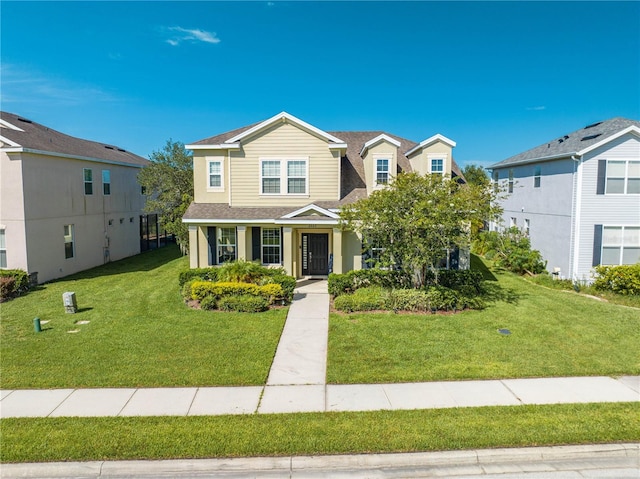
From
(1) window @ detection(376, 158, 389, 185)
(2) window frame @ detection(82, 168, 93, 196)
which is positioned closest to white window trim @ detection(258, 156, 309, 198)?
(1) window @ detection(376, 158, 389, 185)

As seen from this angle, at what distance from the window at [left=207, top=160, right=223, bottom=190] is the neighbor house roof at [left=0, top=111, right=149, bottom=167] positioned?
6847 mm

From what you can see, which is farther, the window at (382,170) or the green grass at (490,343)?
the window at (382,170)

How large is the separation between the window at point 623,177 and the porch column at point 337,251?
11.6 m

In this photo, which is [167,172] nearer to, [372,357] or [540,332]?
Answer: [372,357]

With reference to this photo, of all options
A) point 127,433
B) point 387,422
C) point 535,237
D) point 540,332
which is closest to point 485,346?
point 540,332

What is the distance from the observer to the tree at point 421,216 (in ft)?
42.7

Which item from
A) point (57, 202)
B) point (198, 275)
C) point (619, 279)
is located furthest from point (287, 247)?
point (619, 279)

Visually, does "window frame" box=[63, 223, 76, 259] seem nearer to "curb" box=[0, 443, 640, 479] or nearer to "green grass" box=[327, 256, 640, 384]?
"green grass" box=[327, 256, 640, 384]

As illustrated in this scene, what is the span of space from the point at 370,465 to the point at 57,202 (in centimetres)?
1914

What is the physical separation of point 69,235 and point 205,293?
10621 mm

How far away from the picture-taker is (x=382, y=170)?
1858 centimetres

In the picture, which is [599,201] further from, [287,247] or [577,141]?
[287,247]

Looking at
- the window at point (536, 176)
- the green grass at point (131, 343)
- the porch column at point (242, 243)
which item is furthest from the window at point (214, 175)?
the window at point (536, 176)

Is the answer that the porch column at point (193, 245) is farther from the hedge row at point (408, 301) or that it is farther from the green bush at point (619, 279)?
the green bush at point (619, 279)
